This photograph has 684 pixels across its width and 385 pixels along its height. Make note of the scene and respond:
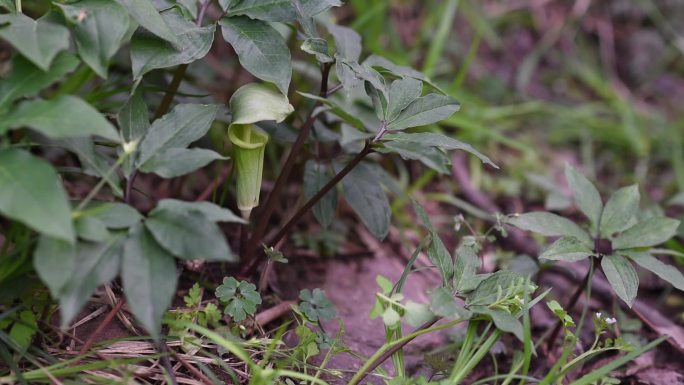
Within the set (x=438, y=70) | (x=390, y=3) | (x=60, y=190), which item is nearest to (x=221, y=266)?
(x=60, y=190)

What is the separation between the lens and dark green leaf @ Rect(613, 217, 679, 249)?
5.07 ft

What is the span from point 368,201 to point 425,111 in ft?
1.11

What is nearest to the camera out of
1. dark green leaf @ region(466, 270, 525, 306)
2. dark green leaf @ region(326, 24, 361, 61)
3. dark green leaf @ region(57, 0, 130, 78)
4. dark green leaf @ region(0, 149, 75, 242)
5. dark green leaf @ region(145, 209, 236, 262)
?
dark green leaf @ region(0, 149, 75, 242)

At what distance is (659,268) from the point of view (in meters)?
1.49

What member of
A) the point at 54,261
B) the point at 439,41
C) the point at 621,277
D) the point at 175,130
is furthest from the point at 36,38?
the point at 439,41

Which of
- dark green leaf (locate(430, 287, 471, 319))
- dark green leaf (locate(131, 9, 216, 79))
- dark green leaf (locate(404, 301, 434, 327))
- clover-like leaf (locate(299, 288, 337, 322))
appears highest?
dark green leaf (locate(131, 9, 216, 79))

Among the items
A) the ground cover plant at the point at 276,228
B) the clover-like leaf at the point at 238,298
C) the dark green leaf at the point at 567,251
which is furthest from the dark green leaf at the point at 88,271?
the dark green leaf at the point at 567,251

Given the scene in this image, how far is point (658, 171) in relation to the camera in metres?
2.93

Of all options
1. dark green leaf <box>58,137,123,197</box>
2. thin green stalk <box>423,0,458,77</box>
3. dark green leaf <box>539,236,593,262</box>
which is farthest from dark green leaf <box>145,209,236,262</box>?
thin green stalk <box>423,0,458,77</box>

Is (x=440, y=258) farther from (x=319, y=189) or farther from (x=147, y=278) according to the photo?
(x=147, y=278)

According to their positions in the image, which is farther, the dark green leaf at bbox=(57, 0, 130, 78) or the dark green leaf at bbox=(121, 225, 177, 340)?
the dark green leaf at bbox=(57, 0, 130, 78)

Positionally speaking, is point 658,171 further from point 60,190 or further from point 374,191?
point 60,190

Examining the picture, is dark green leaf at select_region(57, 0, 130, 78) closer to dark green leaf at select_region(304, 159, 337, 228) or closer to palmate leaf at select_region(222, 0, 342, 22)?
palmate leaf at select_region(222, 0, 342, 22)

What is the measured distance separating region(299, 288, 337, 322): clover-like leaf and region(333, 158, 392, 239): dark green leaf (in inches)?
9.2
